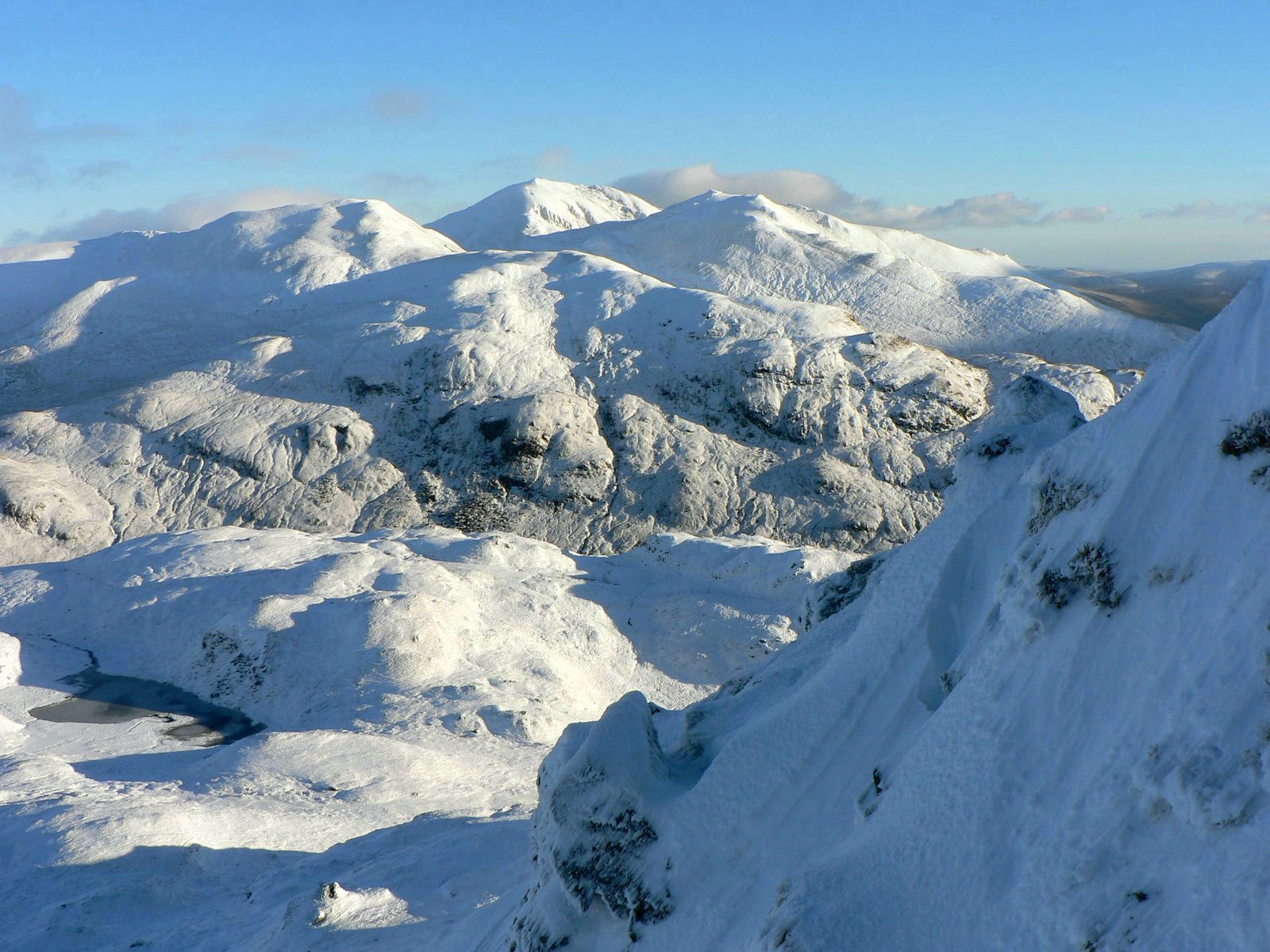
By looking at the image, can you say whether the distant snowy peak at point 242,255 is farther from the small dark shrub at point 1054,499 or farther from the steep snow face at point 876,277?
the small dark shrub at point 1054,499

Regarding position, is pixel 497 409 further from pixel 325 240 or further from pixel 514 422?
pixel 325 240

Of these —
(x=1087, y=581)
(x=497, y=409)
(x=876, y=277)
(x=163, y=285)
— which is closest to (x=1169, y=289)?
(x=876, y=277)

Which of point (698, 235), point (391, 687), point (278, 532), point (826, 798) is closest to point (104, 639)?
point (278, 532)

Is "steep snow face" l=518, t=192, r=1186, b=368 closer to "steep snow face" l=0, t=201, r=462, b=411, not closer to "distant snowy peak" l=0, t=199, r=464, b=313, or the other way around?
"distant snowy peak" l=0, t=199, r=464, b=313

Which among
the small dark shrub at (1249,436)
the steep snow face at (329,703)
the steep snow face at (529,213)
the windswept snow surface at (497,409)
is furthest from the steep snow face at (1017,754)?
the steep snow face at (529,213)

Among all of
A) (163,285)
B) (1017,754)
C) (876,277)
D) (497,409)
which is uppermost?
(876,277)

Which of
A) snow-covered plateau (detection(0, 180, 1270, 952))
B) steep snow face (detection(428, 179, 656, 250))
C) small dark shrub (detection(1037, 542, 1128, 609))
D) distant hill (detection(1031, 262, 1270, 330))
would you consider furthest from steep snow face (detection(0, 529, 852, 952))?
steep snow face (detection(428, 179, 656, 250))

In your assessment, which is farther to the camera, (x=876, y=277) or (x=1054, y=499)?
(x=876, y=277)
